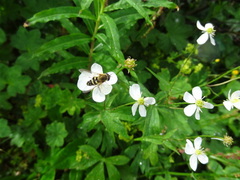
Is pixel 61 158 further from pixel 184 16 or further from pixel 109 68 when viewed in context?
pixel 184 16

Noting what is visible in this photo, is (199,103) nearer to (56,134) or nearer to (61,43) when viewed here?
(61,43)

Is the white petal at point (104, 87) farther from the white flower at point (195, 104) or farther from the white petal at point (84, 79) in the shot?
the white flower at point (195, 104)

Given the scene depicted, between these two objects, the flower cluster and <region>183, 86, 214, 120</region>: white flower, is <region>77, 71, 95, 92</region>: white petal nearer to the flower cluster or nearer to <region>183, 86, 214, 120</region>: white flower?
the flower cluster

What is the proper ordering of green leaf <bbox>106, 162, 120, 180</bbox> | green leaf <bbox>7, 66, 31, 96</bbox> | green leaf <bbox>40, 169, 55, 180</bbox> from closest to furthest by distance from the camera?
green leaf <bbox>106, 162, 120, 180</bbox> < green leaf <bbox>40, 169, 55, 180</bbox> < green leaf <bbox>7, 66, 31, 96</bbox>

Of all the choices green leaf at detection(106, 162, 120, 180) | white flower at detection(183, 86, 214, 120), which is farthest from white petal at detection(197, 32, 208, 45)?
green leaf at detection(106, 162, 120, 180)

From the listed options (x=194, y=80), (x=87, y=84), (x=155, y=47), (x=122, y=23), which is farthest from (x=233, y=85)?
(x=87, y=84)

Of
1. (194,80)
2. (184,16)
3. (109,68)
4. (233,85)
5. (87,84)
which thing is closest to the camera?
(87,84)

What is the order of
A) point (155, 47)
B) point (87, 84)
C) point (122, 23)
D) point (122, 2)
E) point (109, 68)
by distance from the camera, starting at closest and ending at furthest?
1. point (87, 84)
2. point (122, 2)
3. point (109, 68)
4. point (122, 23)
5. point (155, 47)
